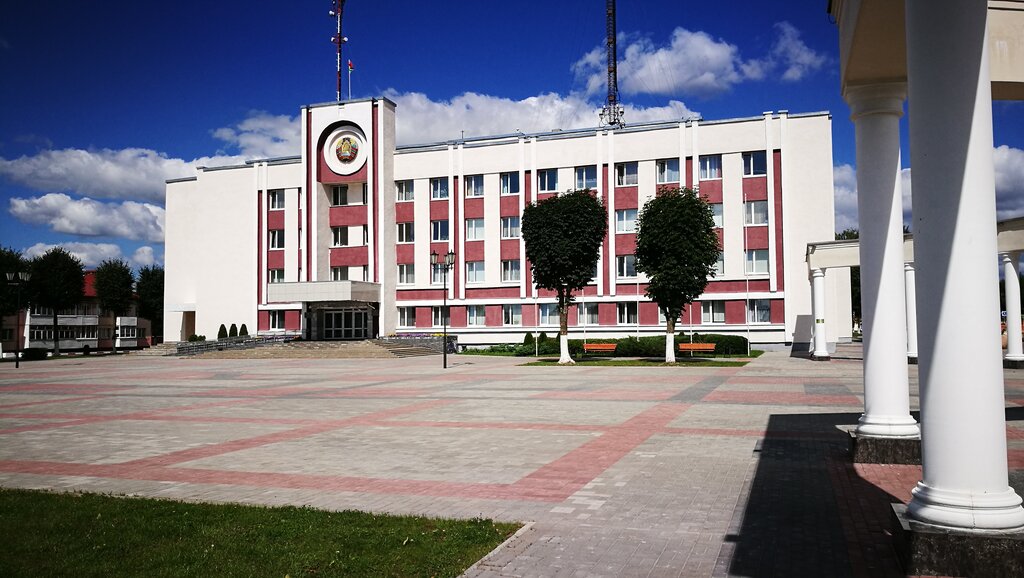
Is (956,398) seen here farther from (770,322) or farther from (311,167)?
(311,167)

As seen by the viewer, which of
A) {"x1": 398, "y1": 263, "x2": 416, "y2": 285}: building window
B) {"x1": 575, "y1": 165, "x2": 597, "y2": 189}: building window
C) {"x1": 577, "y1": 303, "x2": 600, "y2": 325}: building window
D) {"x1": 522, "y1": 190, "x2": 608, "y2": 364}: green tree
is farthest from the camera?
{"x1": 398, "y1": 263, "x2": 416, "y2": 285}: building window

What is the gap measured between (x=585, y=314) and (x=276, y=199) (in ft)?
88.8

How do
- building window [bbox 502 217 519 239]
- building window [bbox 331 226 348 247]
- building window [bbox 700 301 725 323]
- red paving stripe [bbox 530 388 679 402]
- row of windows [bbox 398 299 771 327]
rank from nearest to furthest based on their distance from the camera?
red paving stripe [bbox 530 388 679 402]
row of windows [bbox 398 299 771 327]
building window [bbox 700 301 725 323]
building window [bbox 502 217 519 239]
building window [bbox 331 226 348 247]

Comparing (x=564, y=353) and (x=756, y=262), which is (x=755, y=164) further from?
(x=564, y=353)

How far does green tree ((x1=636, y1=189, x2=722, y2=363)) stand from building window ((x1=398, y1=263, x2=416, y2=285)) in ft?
82.1

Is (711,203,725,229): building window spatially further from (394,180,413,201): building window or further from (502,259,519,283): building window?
(394,180,413,201): building window

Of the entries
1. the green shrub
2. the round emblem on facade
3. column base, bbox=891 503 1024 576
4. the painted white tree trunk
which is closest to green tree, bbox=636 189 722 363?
the painted white tree trunk

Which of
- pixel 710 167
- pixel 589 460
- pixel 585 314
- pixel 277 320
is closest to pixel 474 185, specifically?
pixel 585 314

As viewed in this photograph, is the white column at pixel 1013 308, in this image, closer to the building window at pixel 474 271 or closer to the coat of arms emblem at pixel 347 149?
the building window at pixel 474 271

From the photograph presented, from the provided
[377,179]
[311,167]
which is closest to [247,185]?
[311,167]

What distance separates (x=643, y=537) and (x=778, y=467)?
3.80 metres

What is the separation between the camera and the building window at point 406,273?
189 ft

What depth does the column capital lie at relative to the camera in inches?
342

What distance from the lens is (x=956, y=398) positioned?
5027 millimetres
